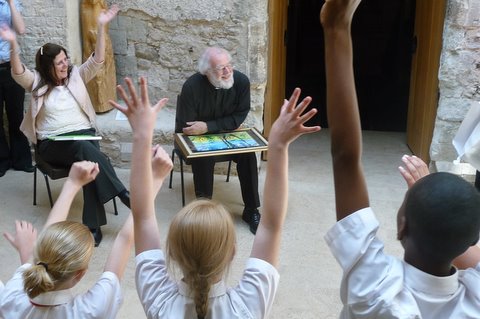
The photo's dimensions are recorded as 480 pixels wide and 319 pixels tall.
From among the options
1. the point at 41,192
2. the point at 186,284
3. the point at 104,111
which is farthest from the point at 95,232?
the point at 186,284

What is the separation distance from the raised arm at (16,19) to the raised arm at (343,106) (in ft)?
12.5

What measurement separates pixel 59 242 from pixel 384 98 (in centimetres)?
668

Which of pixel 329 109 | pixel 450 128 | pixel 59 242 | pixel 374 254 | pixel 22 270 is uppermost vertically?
pixel 329 109

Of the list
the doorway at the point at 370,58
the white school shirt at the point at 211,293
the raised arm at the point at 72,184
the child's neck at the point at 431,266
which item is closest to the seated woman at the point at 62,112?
the raised arm at the point at 72,184

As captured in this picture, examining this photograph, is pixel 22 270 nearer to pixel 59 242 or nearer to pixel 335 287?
pixel 59 242

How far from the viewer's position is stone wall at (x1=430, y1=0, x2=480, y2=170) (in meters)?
4.49

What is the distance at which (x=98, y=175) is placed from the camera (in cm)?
389

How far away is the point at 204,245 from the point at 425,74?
414 centimetres

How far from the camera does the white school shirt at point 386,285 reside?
4.01 feet

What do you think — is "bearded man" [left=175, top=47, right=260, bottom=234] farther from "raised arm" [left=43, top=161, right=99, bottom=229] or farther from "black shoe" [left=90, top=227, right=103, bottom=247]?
"raised arm" [left=43, top=161, right=99, bottom=229]

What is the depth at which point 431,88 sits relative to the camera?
4.94 meters

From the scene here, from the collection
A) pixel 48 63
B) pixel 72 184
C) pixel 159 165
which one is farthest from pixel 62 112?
pixel 159 165

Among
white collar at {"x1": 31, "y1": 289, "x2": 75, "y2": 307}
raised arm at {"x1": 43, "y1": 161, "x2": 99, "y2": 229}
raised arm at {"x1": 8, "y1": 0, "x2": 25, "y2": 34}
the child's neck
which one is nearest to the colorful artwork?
raised arm at {"x1": 8, "y1": 0, "x2": 25, "y2": 34}

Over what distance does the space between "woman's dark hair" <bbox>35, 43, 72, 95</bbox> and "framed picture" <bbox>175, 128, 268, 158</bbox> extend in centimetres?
94
